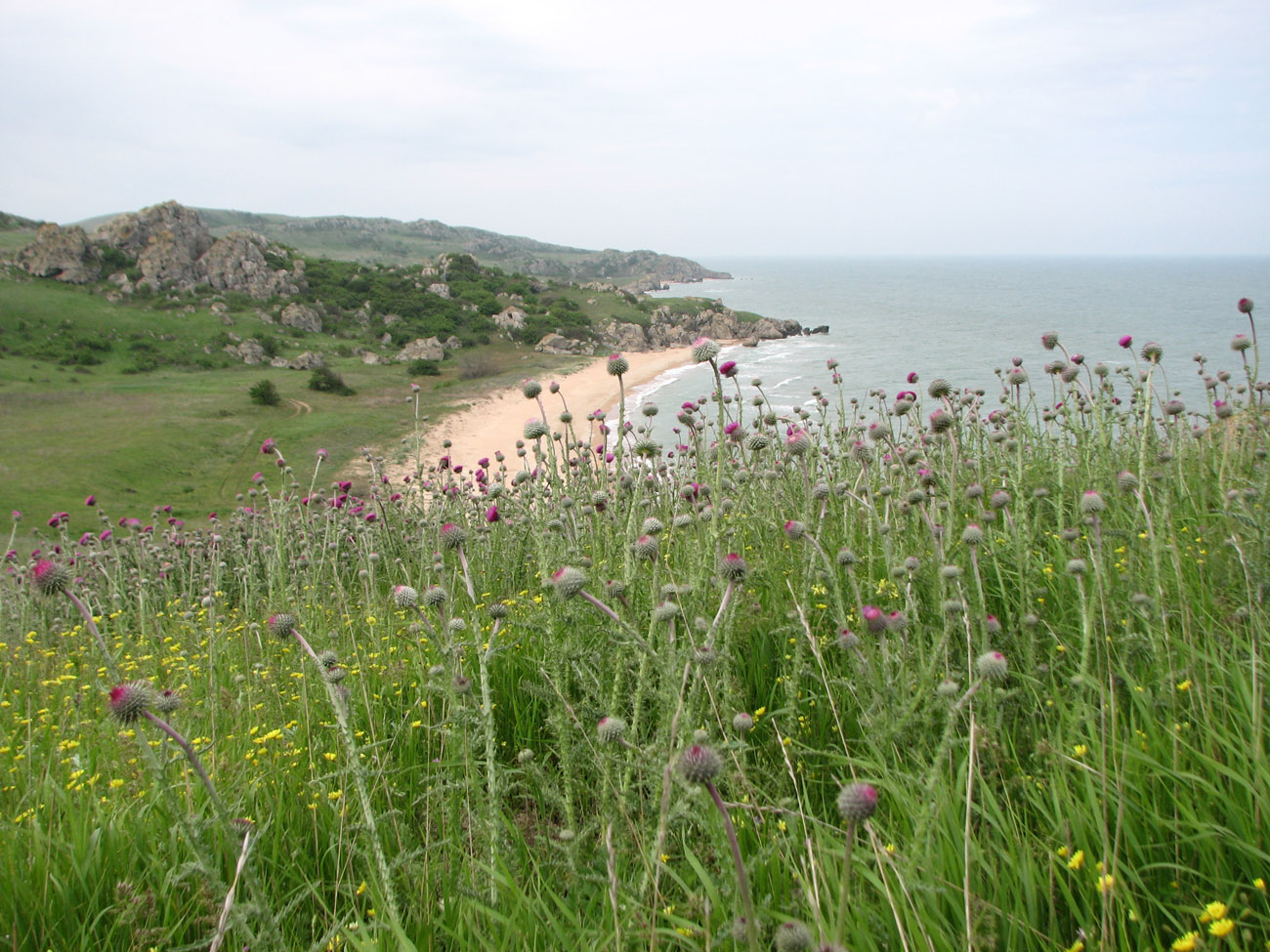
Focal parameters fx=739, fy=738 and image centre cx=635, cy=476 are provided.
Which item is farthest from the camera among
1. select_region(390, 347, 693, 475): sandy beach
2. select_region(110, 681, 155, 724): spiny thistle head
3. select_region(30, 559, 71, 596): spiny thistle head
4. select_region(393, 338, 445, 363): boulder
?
select_region(393, 338, 445, 363): boulder

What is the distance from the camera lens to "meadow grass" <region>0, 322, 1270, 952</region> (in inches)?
73.2

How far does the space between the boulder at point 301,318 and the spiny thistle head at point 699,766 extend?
216 ft

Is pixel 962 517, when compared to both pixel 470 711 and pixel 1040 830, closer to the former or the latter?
pixel 1040 830

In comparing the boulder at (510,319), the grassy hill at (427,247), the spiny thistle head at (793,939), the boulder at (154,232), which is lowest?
the spiny thistle head at (793,939)

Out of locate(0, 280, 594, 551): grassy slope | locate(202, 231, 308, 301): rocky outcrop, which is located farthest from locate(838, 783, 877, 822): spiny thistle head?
locate(202, 231, 308, 301): rocky outcrop

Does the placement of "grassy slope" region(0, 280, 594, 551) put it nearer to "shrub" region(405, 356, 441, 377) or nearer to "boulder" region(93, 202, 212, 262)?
"shrub" region(405, 356, 441, 377)

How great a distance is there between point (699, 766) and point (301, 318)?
66.9 meters

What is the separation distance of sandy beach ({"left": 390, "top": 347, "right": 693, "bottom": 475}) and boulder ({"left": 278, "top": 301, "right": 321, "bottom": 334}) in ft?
88.9

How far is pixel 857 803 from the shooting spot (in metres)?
1.32

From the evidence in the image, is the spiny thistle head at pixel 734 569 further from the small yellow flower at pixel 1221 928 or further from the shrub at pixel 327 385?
the shrub at pixel 327 385

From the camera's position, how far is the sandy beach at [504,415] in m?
27.7

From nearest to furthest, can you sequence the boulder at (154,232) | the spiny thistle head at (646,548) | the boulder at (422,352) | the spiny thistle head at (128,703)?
the spiny thistle head at (128,703) → the spiny thistle head at (646,548) → the boulder at (422,352) → the boulder at (154,232)

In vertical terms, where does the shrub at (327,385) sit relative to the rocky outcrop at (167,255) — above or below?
below

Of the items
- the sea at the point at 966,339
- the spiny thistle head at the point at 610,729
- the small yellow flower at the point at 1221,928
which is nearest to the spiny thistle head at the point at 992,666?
the small yellow flower at the point at 1221,928
